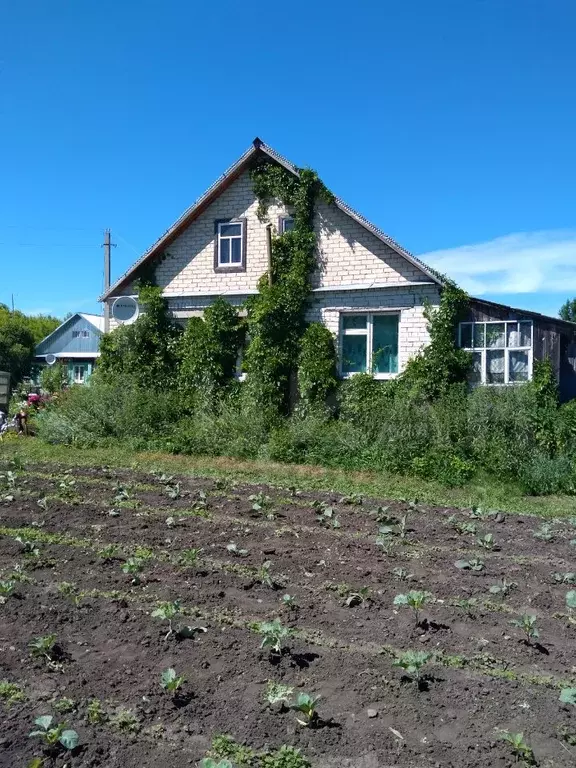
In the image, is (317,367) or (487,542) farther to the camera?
(317,367)

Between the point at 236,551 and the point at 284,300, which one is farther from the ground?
the point at 284,300

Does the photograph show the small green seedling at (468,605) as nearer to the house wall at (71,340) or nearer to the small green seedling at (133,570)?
the small green seedling at (133,570)

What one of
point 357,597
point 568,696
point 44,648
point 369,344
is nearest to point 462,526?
point 357,597

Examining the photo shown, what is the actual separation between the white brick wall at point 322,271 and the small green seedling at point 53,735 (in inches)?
552

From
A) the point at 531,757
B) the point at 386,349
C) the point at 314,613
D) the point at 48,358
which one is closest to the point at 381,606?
the point at 314,613

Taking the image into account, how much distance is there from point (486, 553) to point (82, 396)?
13042 mm

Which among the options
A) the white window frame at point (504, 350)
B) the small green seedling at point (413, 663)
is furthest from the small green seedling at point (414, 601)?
the white window frame at point (504, 350)

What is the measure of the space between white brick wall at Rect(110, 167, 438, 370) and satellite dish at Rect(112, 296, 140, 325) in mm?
689

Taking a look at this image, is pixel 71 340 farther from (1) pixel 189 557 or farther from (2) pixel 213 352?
(1) pixel 189 557

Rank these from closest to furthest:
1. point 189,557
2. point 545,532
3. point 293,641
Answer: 1. point 293,641
2. point 189,557
3. point 545,532

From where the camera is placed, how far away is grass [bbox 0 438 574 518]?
11117 millimetres

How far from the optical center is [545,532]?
828cm

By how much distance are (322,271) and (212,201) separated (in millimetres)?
3856

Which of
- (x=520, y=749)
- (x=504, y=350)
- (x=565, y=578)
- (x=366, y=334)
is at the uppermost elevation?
(x=366, y=334)
